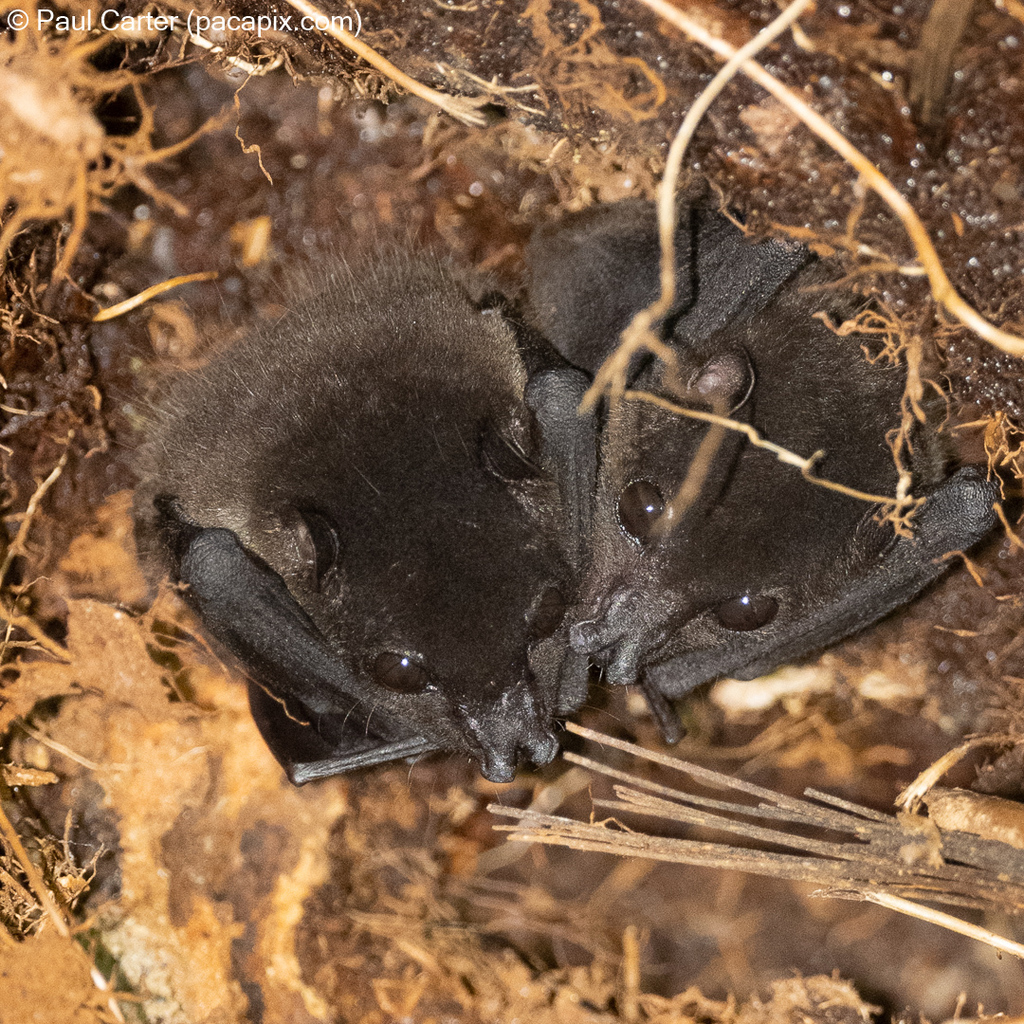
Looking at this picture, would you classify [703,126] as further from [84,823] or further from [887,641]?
[84,823]

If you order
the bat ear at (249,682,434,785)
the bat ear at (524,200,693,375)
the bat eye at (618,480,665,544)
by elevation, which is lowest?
the bat ear at (249,682,434,785)

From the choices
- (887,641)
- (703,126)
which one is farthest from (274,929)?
(703,126)

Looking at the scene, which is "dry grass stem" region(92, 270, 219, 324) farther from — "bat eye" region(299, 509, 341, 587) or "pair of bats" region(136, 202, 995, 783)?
"bat eye" region(299, 509, 341, 587)

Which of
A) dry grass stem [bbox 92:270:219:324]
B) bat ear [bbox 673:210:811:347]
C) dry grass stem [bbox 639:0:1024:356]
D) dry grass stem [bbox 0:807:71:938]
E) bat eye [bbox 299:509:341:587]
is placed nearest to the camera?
dry grass stem [bbox 639:0:1024:356]

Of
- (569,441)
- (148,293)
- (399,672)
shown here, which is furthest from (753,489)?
(148,293)

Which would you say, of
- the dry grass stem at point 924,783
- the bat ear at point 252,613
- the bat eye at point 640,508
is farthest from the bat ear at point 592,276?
the dry grass stem at point 924,783

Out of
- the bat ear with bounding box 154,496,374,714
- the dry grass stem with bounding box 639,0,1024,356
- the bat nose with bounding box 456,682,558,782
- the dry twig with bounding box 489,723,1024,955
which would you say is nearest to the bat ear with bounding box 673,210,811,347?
the dry grass stem with bounding box 639,0,1024,356

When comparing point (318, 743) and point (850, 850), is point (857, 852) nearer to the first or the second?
point (850, 850)
